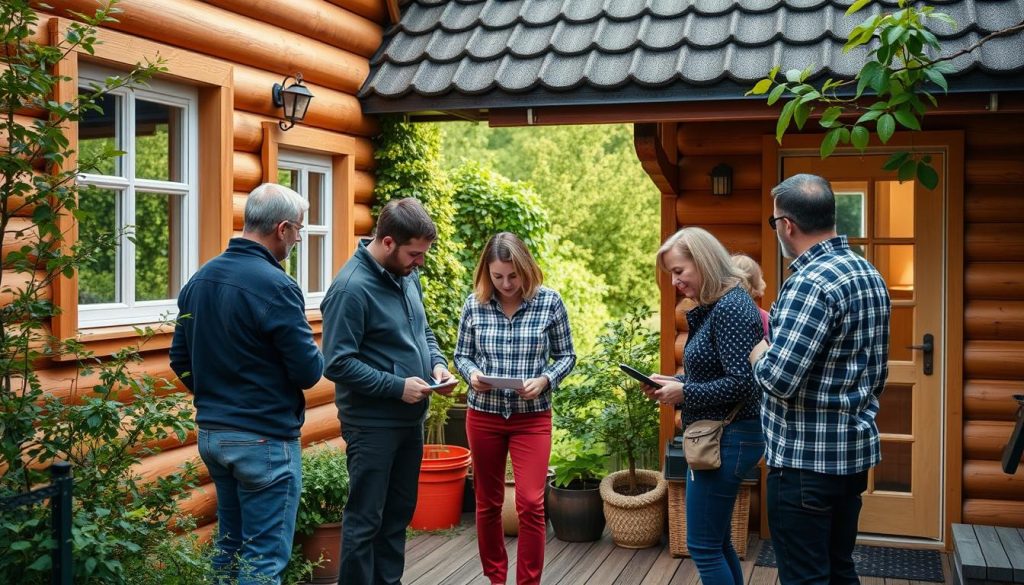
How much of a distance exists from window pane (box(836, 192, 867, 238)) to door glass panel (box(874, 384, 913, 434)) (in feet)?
3.13

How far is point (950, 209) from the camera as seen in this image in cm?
608

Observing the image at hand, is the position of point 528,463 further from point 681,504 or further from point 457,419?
point 457,419

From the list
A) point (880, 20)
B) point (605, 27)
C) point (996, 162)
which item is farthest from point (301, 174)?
point (996, 162)

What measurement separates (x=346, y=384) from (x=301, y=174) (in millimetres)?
2518

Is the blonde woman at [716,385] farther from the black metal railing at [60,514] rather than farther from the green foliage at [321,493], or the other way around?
the green foliage at [321,493]

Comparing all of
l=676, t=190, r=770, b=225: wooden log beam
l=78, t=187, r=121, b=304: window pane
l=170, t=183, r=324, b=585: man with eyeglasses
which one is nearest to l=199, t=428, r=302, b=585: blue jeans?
l=170, t=183, r=324, b=585: man with eyeglasses

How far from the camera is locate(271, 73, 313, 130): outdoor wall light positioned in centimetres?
580

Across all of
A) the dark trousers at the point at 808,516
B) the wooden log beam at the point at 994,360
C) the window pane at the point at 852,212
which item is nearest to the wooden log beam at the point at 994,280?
the wooden log beam at the point at 994,360

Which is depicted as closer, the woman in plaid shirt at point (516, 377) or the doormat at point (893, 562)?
the woman in plaid shirt at point (516, 377)

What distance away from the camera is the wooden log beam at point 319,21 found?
18.7ft

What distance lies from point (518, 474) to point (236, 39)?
106 inches

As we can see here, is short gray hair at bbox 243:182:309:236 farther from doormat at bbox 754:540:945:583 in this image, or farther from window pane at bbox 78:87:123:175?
doormat at bbox 754:540:945:583

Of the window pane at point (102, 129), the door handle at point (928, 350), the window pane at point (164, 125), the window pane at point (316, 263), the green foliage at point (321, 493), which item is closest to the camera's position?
the window pane at point (102, 129)

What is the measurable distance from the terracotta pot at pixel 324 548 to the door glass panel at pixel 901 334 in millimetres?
3420
